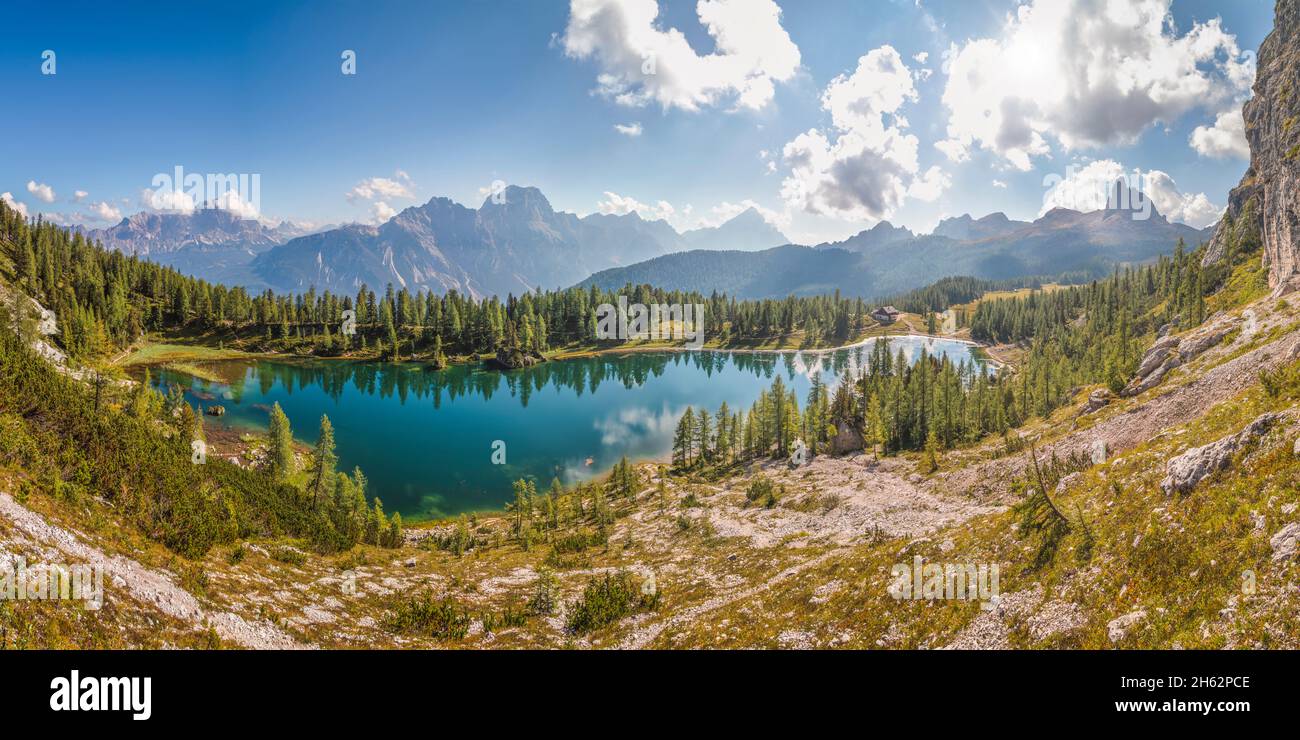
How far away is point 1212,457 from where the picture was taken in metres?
20.8

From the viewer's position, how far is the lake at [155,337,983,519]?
83125 mm

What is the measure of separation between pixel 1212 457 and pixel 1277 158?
110464 millimetres

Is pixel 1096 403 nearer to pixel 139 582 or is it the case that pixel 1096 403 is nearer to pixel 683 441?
pixel 683 441

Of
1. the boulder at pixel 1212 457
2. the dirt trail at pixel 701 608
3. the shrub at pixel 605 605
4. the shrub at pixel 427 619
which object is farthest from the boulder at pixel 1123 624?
the shrub at pixel 427 619

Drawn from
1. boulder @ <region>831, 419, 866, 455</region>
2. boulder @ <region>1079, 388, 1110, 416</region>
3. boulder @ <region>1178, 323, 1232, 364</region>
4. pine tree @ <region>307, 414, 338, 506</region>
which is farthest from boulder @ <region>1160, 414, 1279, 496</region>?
boulder @ <region>831, 419, 866, 455</region>

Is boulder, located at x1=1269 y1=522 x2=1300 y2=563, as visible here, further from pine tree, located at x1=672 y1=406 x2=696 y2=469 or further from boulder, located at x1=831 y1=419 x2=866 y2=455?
pine tree, located at x1=672 y1=406 x2=696 y2=469

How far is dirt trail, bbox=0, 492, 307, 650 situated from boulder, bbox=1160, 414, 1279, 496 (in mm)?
38285

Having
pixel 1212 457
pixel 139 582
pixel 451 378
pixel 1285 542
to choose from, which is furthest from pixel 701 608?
pixel 451 378

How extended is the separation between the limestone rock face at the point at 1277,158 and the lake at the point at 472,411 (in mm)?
90129

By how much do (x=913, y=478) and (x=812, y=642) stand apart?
4824 centimetres

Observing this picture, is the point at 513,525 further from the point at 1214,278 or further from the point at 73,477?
the point at 1214,278
